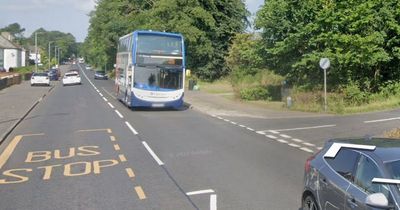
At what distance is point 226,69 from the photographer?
61.5m

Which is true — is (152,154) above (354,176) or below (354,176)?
below

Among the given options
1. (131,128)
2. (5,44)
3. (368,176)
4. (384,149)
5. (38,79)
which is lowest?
(131,128)

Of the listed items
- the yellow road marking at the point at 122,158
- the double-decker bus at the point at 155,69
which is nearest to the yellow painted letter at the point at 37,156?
the yellow road marking at the point at 122,158

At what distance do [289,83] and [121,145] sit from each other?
21.5 m

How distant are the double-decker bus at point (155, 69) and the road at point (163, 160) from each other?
3.69m

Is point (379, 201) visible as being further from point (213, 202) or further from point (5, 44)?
point (5, 44)

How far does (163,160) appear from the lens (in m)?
13.6

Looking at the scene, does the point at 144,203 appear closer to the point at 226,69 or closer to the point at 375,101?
the point at 375,101

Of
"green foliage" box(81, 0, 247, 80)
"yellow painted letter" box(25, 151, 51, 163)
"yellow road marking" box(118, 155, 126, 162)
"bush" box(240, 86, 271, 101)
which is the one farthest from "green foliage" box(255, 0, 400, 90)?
"green foliage" box(81, 0, 247, 80)

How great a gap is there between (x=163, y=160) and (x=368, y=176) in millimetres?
8082

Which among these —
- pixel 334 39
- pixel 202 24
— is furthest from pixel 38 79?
pixel 334 39

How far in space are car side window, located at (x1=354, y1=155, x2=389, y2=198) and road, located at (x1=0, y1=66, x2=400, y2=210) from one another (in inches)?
107

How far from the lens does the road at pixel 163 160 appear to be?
9.58 meters

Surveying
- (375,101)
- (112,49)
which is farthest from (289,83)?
(112,49)
